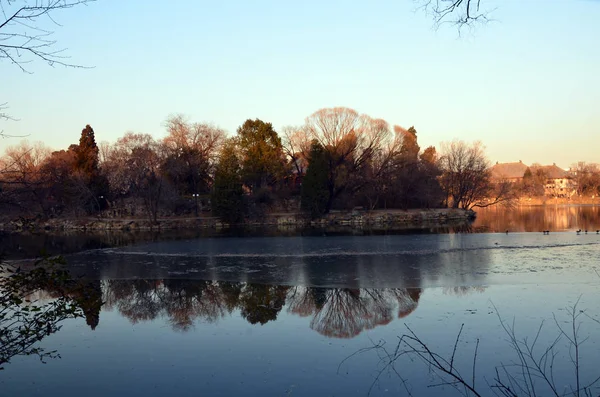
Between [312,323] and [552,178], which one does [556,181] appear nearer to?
[552,178]

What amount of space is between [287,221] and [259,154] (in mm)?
9648

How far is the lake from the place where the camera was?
7.89 metres

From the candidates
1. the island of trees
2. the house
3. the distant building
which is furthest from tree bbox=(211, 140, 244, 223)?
the house

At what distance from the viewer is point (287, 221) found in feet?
156

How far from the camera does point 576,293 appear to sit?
42.1ft

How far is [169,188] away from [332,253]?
28720mm

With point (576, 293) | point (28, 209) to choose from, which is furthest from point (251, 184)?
point (28, 209)

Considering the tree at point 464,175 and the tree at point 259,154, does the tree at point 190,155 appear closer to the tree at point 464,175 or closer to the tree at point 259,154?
the tree at point 259,154

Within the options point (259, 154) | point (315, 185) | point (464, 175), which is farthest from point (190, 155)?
point (464, 175)

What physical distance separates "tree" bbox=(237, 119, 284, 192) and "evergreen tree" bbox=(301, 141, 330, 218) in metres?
7.16

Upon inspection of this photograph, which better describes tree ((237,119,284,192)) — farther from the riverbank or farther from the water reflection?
the water reflection

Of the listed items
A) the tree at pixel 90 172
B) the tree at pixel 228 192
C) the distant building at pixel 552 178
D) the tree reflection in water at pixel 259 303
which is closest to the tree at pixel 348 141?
the tree at pixel 228 192

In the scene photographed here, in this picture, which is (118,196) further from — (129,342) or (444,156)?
(129,342)

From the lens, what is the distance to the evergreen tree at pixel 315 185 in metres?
47.2
